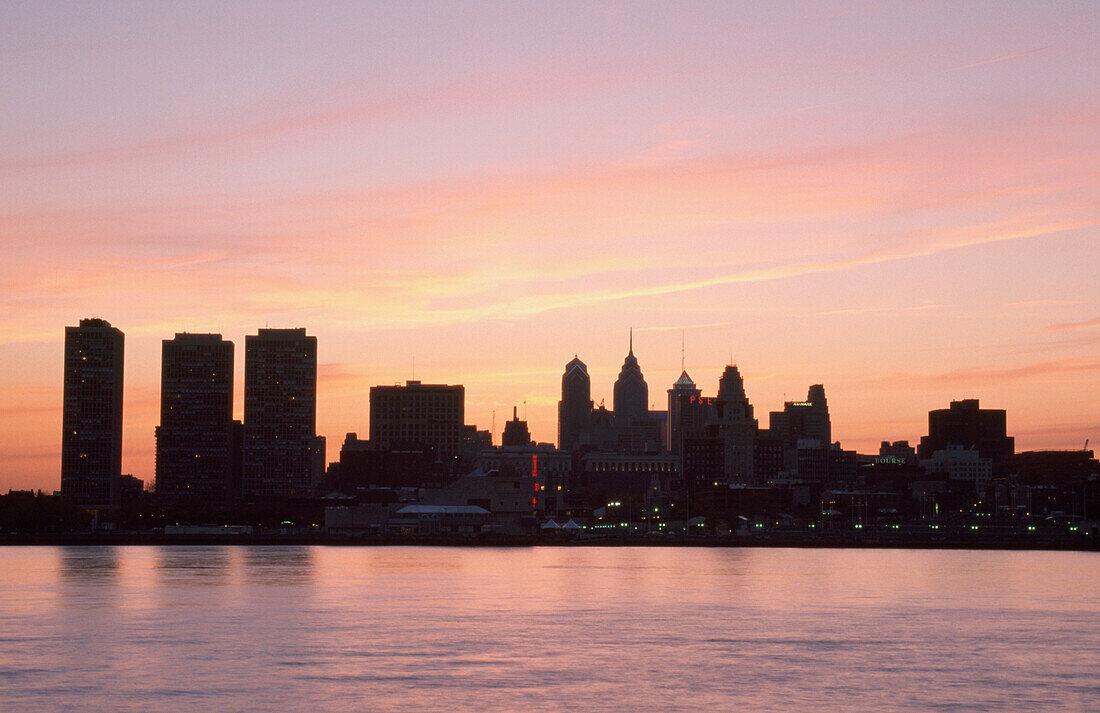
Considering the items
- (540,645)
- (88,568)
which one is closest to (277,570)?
(88,568)

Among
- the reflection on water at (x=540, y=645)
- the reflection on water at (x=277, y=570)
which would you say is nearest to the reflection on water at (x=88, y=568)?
the reflection on water at (x=540, y=645)

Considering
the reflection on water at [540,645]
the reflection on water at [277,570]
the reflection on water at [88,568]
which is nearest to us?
the reflection on water at [540,645]

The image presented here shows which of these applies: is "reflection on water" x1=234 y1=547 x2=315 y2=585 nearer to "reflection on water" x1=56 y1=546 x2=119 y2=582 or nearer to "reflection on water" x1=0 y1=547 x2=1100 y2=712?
"reflection on water" x1=0 y1=547 x2=1100 y2=712

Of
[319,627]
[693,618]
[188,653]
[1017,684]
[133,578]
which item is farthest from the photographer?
[133,578]

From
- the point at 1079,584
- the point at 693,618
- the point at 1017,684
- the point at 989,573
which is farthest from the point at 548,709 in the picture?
the point at 989,573

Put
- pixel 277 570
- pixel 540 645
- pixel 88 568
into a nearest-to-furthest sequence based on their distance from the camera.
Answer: pixel 540 645
pixel 277 570
pixel 88 568

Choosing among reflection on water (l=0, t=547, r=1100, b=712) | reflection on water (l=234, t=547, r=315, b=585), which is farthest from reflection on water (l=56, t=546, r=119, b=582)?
reflection on water (l=234, t=547, r=315, b=585)

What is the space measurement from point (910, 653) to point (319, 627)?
3354 cm

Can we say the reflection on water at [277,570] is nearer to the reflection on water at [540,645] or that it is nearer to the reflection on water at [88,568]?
the reflection on water at [540,645]

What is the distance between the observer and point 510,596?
357 feet

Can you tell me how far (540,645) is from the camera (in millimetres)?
72125

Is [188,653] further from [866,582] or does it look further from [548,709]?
[866,582]

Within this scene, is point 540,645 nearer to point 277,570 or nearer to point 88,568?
point 277,570

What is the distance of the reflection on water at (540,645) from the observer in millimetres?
54938
